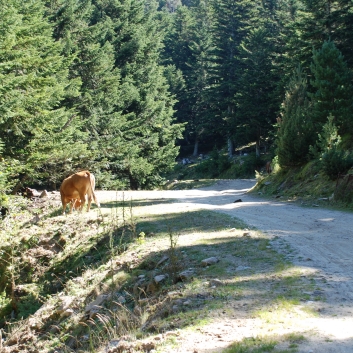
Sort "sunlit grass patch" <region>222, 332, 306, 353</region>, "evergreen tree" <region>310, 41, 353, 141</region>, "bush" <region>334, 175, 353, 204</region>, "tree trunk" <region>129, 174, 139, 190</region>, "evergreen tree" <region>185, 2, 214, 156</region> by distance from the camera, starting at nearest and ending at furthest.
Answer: "sunlit grass patch" <region>222, 332, 306, 353</region> → "bush" <region>334, 175, 353, 204</region> → "evergreen tree" <region>310, 41, 353, 141</region> → "tree trunk" <region>129, 174, 139, 190</region> → "evergreen tree" <region>185, 2, 214, 156</region>

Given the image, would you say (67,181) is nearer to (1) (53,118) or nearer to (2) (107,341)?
(1) (53,118)

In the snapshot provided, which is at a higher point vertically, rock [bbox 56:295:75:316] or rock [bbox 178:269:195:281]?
rock [bbox 178:269:195:281]

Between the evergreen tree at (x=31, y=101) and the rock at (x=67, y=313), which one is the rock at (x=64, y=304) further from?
the evergreen tree at (x=31, y=101)

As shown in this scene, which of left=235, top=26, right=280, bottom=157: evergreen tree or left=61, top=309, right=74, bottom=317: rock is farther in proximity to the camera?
left=235, top=26, right=280, bottom=157: evergreen tree

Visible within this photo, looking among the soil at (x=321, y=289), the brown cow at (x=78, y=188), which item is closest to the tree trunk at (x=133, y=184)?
the brown cow at (x=78, y=188)

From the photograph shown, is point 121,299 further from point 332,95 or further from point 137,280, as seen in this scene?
point 332,95

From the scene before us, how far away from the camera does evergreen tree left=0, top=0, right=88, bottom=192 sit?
16.9 m

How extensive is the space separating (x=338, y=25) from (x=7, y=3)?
23.3 m

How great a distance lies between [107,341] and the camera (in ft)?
17.0

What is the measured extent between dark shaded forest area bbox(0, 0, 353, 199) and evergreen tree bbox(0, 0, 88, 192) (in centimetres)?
6

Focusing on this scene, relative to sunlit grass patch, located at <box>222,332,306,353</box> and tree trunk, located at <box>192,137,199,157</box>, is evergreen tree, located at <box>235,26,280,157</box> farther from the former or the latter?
sunlit grass patch, located at <box>222,332,306,353</box>

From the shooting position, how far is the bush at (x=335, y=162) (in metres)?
16.4

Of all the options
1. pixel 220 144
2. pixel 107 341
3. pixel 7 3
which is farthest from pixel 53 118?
pixel 220 144

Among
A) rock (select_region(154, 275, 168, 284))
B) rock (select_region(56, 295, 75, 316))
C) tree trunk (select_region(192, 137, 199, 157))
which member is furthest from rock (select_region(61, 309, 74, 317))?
tree trunk (select_region(192, 137, 199, 157))
